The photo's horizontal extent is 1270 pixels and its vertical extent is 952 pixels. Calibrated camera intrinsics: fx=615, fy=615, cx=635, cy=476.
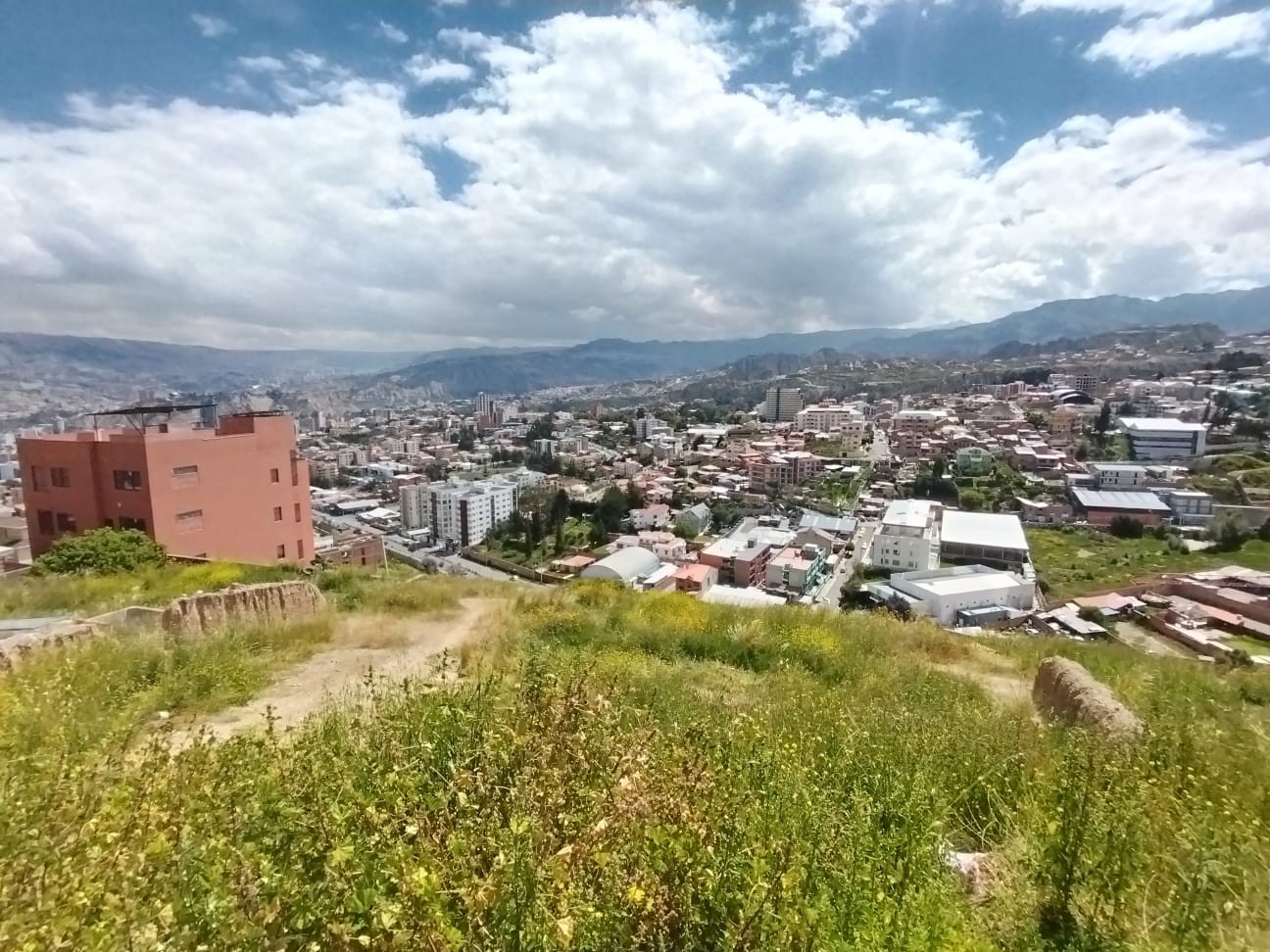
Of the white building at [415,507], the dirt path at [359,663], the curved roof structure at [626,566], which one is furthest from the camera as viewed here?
the white building at [415,507]

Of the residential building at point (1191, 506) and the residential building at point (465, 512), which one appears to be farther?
the residential building at point (465, 512)

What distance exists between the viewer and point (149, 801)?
2494mm

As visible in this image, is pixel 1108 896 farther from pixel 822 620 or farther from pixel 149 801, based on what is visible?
pixel 822 620

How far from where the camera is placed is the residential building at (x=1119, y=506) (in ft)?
137

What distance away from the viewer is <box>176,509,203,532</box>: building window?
50.8 ft

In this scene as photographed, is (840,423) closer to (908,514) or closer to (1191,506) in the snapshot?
(1191,506)

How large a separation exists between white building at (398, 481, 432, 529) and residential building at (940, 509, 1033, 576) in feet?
142

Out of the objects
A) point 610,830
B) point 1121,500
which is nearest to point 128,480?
point 610,830

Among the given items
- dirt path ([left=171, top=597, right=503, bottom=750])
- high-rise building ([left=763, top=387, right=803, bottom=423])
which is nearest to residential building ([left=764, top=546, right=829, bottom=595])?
dirt path ([left=171, top=597, right=503, bottom=750])

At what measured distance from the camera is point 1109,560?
3603 cm

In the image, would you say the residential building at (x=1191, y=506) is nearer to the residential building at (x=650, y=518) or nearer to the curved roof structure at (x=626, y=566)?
the residential building at (x=650, y=518)

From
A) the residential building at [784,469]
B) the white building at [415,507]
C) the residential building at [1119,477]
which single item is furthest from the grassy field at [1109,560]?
the white building at [415,507]

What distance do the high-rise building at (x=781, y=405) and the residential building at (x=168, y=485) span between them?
355 ft

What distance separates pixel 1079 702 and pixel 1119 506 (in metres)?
49.3
